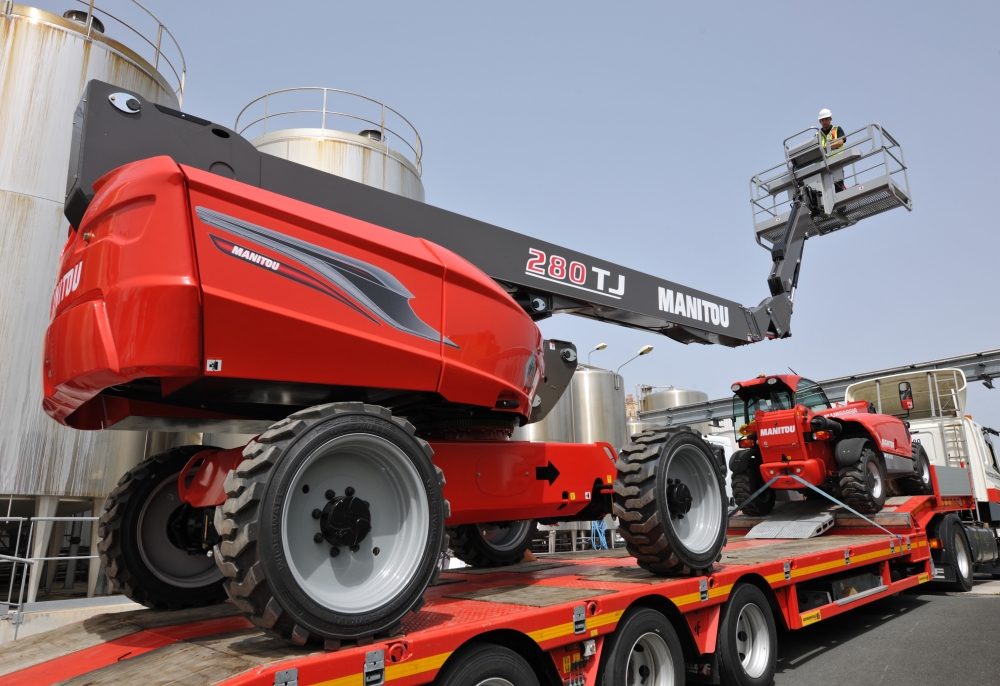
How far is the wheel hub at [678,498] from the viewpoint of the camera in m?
5.44

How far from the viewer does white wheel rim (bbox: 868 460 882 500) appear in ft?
33.6

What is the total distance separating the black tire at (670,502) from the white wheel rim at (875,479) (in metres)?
5.57

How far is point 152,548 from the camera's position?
490 cm

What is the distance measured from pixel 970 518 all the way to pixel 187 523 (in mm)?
12892

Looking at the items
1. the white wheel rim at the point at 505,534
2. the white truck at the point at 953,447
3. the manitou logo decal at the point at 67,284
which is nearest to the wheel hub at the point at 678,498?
the white wheel rim at the point at 505,534

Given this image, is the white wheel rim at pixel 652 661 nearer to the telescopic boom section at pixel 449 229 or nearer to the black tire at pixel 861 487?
the telescopic boom section at pixel 449 229

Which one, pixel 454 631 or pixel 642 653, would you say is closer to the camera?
pixel 454 631

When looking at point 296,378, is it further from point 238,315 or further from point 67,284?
point 67,284

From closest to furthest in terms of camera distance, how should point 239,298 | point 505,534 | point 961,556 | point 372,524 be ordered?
point 239,298 → point 372,524 → point 505,534 → point 961,556

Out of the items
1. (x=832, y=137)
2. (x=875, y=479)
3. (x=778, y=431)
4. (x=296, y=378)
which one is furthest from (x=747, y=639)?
(x=832, y=137)

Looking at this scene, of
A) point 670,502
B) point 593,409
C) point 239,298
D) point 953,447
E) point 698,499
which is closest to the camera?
point 239,298

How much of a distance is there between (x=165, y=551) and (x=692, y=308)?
5.23m

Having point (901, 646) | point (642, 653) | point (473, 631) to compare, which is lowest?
point (901, 646)

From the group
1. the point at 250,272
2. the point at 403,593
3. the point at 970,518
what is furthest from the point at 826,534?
the point at 250,272
